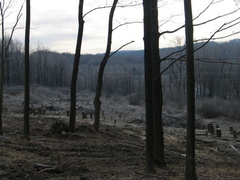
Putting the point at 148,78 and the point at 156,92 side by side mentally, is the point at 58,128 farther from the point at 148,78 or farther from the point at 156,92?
the point at 148,78

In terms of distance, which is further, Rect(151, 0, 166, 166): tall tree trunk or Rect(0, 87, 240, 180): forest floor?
Rect(151, 0, 166, 166): tall tree trunk

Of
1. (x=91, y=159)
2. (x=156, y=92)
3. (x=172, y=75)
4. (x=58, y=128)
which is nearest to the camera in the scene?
(x=156, y=92)

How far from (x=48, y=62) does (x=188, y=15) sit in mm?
107858

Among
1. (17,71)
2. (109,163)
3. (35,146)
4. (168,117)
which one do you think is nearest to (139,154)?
(109,163)

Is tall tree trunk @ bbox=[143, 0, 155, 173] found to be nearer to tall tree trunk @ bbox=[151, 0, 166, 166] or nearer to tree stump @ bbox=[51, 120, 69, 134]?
tall tree trunk @ bbox=[151, 0, 166, 166]

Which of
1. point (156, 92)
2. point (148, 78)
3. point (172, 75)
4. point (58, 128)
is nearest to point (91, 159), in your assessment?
point (156, 92)

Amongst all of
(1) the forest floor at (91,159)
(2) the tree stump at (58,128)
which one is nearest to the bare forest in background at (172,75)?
(1) the forest floor at (91,159)

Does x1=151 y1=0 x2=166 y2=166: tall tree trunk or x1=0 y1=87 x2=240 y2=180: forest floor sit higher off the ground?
x1=151 y1=0 x2=166 y2=166: tall tree trunk

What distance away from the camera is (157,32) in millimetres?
9758

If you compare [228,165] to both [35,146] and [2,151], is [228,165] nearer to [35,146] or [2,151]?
[35,146]

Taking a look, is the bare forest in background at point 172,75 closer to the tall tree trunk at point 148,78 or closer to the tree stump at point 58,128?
the tree stump at point 58,128

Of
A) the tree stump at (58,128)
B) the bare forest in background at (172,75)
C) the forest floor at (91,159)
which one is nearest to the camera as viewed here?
the forest floor at (91,159)

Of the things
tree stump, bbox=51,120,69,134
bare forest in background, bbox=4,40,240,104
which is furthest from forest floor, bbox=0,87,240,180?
bare forest in background, bbox=4,40,240,104

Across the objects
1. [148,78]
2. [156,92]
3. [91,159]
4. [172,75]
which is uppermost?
[172,75]
